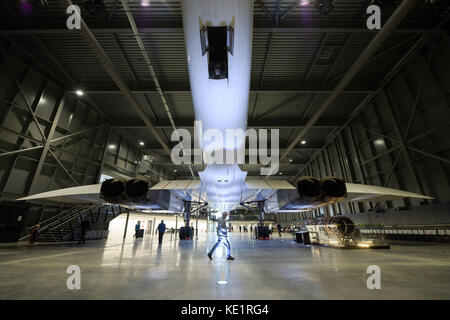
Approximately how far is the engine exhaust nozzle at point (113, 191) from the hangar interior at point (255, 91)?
4.19 meters

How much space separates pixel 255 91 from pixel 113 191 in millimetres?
10852

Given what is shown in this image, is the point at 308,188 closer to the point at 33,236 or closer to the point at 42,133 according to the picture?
the point at 33,236

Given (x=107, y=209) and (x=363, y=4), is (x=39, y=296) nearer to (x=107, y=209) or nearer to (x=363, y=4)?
(x=363, y=4)

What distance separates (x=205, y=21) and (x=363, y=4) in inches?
407

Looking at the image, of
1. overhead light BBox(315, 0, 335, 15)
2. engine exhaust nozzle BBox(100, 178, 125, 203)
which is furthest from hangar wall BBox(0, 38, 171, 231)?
overhead light BBox(315, 0, 335, 15)

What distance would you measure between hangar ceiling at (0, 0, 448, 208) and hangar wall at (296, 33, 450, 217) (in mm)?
1032

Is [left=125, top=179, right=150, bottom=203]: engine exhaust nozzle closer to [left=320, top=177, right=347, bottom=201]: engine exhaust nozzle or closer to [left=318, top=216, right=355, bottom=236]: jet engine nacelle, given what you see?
[left=320, top=177, right=347, bottom=201]: engine exhaust nozzle

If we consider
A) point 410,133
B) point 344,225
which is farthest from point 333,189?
point 410,133

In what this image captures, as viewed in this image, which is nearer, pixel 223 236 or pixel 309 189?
pixel 309 189

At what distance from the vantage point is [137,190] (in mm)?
3709

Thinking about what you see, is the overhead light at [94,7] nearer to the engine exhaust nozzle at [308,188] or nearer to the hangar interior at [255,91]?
the hangar interior at [255,91]

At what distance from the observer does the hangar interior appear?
8.90 m
